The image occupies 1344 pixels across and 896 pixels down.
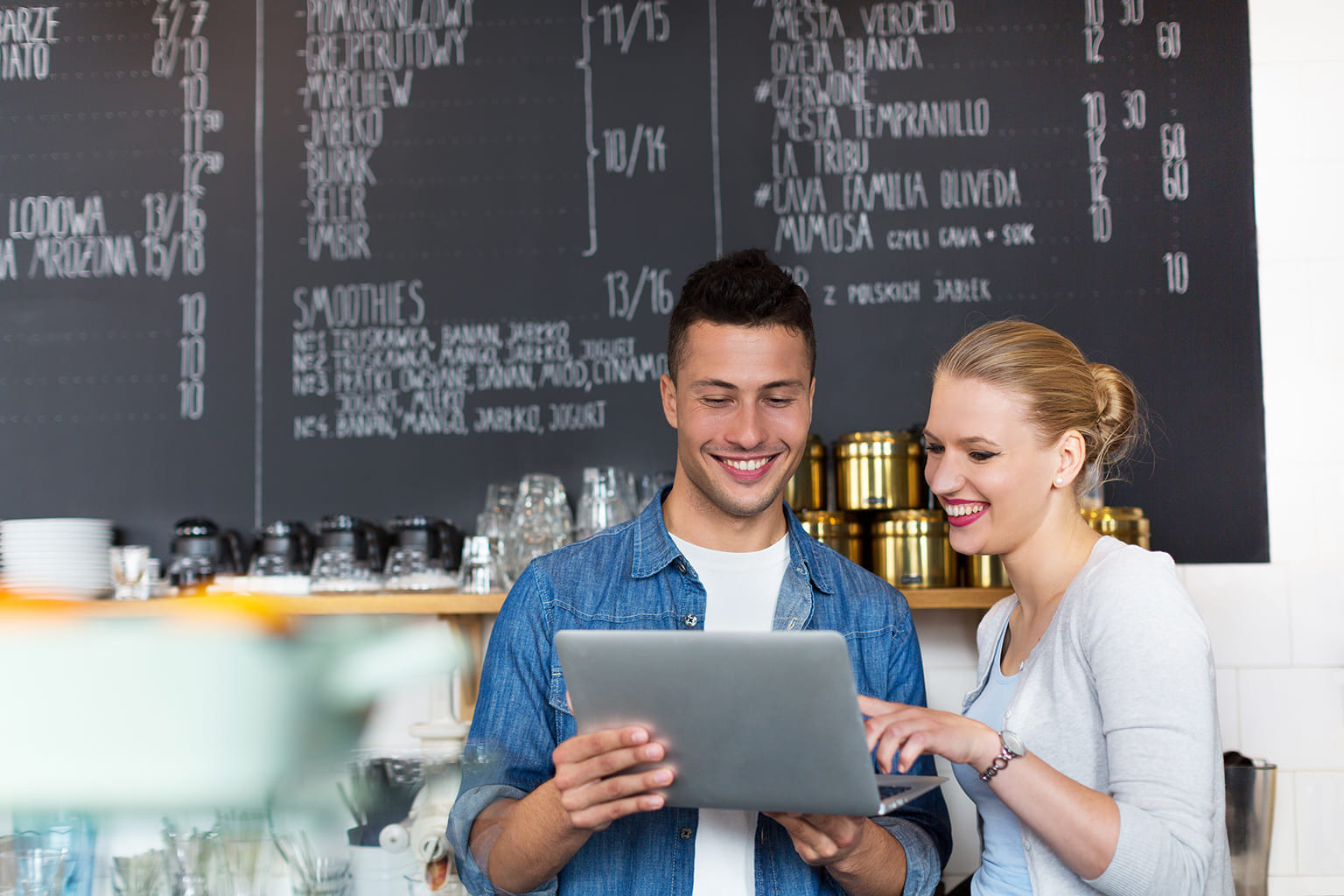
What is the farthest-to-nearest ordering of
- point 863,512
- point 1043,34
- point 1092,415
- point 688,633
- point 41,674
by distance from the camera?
point 1043,34, point 863,512, point 1092,415, point 688,633, point 41,674

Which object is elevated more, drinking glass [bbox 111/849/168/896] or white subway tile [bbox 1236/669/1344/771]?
drinking glass [bbox 111/849/168/896]

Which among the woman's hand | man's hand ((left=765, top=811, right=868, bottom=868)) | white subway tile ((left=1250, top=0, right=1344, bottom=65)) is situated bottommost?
man's hand ((left=765, top=811, right=868, bottom=868))

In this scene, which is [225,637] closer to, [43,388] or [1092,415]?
[1092,415]

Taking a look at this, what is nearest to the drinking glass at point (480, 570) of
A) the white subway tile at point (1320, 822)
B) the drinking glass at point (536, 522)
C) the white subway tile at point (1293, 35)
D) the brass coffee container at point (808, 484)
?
the drinking glass at point (536, 522)

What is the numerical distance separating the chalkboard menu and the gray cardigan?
3.61 ft

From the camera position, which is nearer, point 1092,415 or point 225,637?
point 225,637

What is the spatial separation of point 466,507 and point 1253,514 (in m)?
1.64

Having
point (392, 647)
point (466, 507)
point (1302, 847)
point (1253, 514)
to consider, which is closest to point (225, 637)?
point (392, 647)

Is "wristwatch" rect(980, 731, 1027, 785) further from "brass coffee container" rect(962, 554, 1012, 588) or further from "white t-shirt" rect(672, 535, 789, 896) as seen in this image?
"brass coffee container" rect(962, 554, 1012, 588)

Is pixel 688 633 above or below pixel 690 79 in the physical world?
below

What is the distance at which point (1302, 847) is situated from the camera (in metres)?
2.21

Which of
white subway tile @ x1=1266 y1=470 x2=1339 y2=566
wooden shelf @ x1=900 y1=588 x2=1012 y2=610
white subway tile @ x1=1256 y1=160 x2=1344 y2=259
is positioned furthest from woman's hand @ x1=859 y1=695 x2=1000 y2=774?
white subway tile @ x1=1256 y1=160 x2=1344 y2=259

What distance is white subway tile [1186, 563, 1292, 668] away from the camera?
7.35ft

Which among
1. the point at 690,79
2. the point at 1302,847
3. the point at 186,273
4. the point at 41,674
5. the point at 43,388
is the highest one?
the point at 690,79
